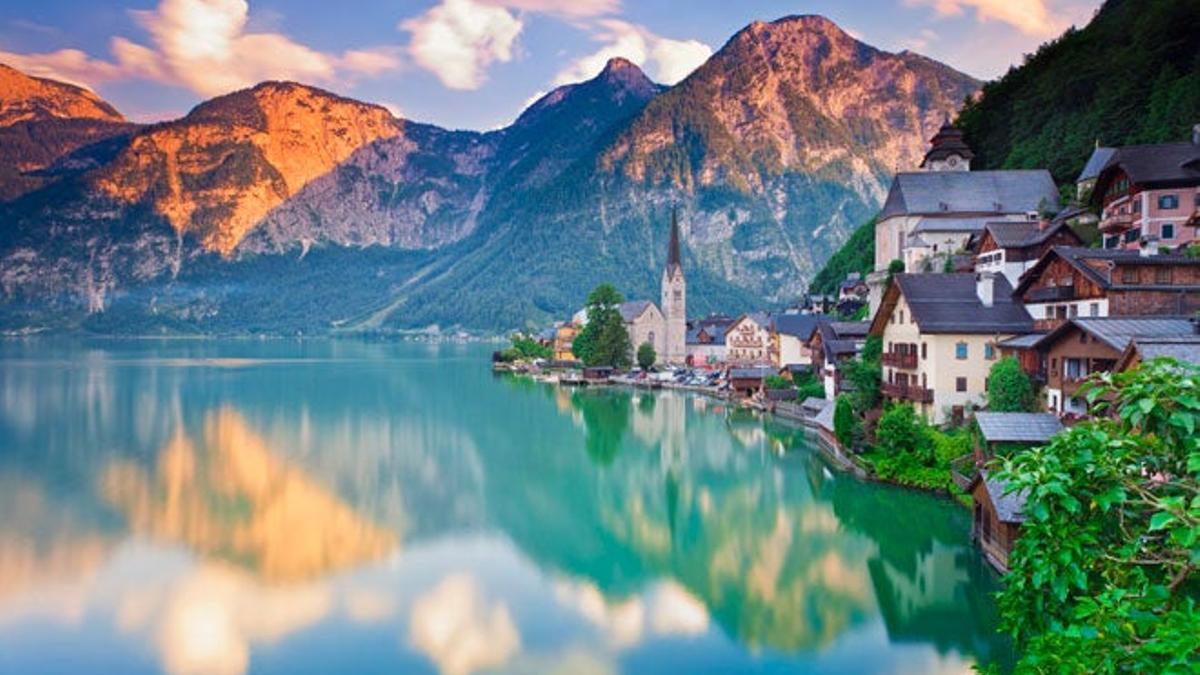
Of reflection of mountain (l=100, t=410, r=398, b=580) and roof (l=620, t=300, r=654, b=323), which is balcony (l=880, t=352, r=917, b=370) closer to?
reflection of mountain (l=100, t=410, r=398, b=580)

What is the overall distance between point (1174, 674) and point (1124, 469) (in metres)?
1.42

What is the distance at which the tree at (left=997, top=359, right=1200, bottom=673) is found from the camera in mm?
5449

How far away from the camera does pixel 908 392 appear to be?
102 ft

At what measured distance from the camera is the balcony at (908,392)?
1167 inches

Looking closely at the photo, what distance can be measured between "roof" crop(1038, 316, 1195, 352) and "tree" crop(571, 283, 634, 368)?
61.3m

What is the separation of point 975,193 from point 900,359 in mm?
21596

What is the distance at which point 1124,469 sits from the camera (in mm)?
5965

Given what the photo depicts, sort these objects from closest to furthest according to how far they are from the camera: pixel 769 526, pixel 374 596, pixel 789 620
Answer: pixel 789 620
pixel 374 596
pixel 769 526

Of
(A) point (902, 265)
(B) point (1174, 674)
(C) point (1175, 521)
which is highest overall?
(A) point (902, 265)

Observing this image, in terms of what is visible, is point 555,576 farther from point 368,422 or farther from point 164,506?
point 368,422

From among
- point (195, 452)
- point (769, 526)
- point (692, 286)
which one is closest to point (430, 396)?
point (195, 452)

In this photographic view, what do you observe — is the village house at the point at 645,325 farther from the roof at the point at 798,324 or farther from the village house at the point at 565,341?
the roof at the point at 798,324

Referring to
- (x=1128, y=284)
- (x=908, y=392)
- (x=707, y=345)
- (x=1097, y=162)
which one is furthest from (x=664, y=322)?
(x=1128, y=284)

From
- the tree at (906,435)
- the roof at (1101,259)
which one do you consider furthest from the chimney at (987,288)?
the tree at (906,435)
